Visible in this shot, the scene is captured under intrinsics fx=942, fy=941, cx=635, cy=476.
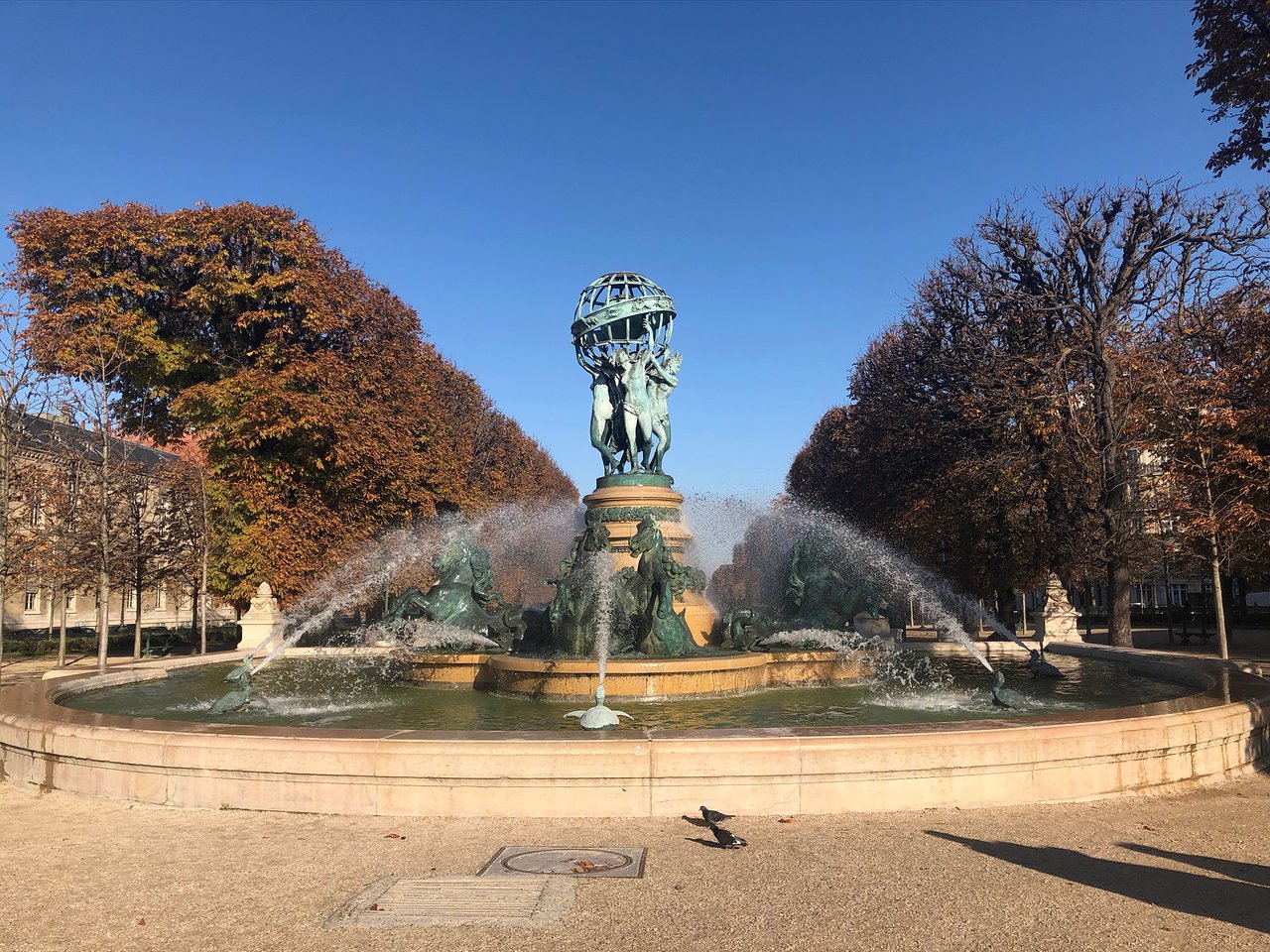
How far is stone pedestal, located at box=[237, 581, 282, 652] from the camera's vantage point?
96.3ft

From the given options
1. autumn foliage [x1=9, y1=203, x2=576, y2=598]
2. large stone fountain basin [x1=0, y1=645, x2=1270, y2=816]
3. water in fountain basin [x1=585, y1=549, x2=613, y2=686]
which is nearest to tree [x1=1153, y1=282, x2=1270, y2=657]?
large stone fountain basin [x1=0, y1=645, x2=1270, y2=816]

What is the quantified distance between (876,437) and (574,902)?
37.4m

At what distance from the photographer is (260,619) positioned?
29703 mm

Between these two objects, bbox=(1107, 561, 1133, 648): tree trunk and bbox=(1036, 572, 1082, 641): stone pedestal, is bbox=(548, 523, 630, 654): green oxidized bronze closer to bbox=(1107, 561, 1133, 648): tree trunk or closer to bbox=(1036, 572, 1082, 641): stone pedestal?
bbox=(1036, 572, 1082, 641): stone pedestal

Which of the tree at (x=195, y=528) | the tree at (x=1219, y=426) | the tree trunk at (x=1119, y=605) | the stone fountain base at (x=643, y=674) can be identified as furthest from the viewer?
the tree at (x=195, y=528)

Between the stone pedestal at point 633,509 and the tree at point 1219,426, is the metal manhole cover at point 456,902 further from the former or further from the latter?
the tree at point 1219,426

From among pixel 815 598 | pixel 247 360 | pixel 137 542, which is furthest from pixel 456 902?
pixel 247 360

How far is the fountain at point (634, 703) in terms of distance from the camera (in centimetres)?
820

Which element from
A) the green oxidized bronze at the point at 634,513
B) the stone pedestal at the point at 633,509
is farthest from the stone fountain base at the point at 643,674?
the green oxidized bronze at the point at 634,513

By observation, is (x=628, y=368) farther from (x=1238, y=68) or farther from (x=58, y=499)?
(x=58, y=499)

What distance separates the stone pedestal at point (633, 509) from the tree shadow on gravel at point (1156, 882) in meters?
14.2

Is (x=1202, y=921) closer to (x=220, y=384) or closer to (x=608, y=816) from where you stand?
(x=608, y=816)

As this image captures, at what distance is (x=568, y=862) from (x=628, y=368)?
18.5 m

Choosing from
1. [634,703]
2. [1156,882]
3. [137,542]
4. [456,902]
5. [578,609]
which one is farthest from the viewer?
[137,542]
